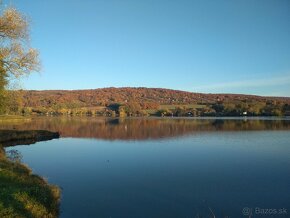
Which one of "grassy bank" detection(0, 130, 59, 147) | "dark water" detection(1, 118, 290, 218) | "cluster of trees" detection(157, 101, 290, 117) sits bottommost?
"dark water" detection(1, 118, 290, 218)

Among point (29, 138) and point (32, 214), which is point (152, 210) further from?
point (29, 138)

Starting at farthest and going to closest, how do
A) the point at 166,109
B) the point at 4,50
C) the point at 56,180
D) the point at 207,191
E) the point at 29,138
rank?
the point at 166,109, the point at 29,138, the point at 4,50, the point at 56,180, the point at 207,191

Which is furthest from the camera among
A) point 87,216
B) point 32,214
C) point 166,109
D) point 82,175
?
point 166,109

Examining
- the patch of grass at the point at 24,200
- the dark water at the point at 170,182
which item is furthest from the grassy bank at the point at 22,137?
the patch of grass at the point at 24,200

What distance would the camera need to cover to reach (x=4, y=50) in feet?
90.9

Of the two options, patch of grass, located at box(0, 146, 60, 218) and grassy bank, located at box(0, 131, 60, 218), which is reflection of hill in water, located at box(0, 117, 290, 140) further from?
patch of grass, located at box(0, 146, 60, 218)

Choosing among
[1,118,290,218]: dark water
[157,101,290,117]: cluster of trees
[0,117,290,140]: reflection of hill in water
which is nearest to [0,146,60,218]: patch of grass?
[1,118,290,218]: dark water

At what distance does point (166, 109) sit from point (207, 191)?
159091 mm

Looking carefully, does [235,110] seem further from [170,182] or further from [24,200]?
[24,200]

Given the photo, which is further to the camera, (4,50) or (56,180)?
(4,50)

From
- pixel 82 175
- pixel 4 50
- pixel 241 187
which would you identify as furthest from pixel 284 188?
pixel 4 50

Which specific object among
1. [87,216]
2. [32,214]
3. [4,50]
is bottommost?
[87,216]

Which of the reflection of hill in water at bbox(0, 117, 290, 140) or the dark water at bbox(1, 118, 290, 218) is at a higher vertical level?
the reflection of hill in water at bbox(0, 117, 290, 140)

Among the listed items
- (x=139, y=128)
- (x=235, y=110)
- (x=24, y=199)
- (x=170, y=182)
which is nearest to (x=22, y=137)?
(x=139, y=128)
